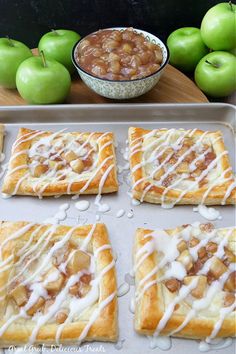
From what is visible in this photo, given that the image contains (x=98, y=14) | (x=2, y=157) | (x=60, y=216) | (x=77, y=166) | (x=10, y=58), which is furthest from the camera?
(x=98, y=14)

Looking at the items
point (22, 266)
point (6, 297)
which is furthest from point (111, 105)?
point (6, 297)

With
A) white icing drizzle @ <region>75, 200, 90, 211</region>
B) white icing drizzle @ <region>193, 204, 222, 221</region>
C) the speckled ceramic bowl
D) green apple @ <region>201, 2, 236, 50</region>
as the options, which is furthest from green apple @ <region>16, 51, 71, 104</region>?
white icing drizzle @ <region>193, 204, 222, 221</region>

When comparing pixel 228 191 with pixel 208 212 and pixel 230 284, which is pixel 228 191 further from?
pixel 230 284

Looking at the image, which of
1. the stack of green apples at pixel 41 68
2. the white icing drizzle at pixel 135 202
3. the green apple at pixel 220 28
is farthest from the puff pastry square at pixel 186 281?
the green apple at pixel 220 28

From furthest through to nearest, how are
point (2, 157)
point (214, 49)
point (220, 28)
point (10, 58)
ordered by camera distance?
1. point (214, 49)
2. point (220, 28)
3. point (10, 58)
4. point (2, 157)

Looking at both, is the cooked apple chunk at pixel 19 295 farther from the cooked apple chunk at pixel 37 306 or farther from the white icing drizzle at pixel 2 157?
the white icing drizzle at pixel 2 157

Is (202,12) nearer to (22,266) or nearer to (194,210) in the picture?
(194,210)

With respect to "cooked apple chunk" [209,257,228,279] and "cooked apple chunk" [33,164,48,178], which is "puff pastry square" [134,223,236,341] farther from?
"cooked apple chunk" [33,164,48,178]

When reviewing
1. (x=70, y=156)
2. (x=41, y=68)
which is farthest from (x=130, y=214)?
(x=41, y=68)
